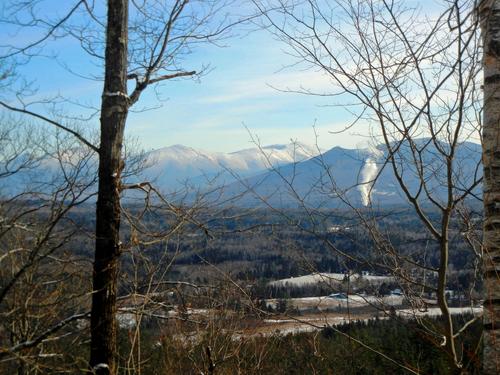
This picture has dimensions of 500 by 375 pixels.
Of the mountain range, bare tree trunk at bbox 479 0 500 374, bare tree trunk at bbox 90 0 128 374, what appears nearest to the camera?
bare tree trunk at bbox 479 0 500 374

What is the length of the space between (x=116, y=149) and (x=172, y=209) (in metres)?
0.75

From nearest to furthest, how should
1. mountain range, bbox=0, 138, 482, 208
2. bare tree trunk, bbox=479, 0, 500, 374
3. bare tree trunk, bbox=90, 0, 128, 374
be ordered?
1. bare tree trunk, bbox=479, 0, 500, 374
2. mountain range, bbox=0, 138, 482, 208
3. bare tree trunk, bbox=90, 0, 128, 374

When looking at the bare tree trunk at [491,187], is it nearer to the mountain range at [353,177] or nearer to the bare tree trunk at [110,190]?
the mountain range at [353,177]

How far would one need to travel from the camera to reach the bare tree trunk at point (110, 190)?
3229mm

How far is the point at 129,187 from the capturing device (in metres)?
3.53

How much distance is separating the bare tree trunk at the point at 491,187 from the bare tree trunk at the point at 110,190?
221cm

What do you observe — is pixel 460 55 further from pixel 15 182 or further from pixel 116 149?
pixel 15 182

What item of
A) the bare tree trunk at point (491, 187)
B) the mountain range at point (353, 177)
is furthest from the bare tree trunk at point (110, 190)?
the bare tree trunk at point (491, 187)

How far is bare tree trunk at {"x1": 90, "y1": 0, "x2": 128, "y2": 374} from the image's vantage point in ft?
10.6

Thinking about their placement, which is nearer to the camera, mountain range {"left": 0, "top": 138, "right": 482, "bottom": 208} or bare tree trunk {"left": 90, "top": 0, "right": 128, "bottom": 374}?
mountain range {"left": 0, "top": 138, "right": 482, "bottom": 208}

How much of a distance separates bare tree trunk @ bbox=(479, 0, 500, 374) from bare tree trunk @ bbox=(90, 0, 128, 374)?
7.24ft

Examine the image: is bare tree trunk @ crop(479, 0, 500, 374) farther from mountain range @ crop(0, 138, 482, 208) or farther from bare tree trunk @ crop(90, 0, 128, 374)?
bare tree trunk @ crop(90, 0, 128, 374)

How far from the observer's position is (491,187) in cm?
191

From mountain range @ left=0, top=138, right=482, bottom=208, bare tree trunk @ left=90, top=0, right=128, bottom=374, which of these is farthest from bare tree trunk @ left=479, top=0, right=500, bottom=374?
bare tree trunk @ left=90, top=0, right=128, bottom=374
